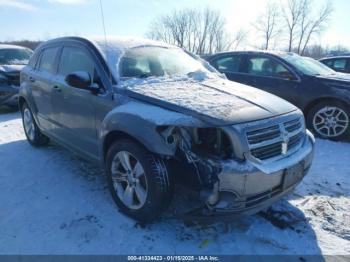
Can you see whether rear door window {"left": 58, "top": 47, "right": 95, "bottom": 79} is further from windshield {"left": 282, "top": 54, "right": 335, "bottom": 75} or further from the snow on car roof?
windshield {"left": 282, "top": 54, "right": 335, "bottom": 75}

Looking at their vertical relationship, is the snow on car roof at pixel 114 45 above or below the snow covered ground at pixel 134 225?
above

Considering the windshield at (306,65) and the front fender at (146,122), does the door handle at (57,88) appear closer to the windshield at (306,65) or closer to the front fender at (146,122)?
the front fender at (146,122)

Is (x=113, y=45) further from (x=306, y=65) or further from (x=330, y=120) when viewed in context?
(x=306, y=65)

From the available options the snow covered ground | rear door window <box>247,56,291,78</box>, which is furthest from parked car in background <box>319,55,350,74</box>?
the snow covered ground

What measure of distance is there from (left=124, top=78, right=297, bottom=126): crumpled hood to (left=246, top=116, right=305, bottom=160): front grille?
0.11 metres

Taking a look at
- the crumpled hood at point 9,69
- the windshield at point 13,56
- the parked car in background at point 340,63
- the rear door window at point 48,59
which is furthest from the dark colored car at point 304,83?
the windshield at point 13,56

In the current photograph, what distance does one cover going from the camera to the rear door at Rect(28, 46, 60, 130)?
13.9 feet

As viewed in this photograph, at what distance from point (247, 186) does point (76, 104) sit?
2.24 metres

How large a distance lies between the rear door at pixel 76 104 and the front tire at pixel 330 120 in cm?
433

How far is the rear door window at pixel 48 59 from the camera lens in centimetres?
427

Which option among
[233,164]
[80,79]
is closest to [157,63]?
[80,79]

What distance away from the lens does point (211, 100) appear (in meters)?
2.77

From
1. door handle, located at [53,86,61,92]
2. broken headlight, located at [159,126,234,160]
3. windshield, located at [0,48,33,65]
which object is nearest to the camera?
broken headlight, located at [159,126,234,160]

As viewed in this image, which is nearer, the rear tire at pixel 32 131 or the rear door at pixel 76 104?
the rear door at pixel 76 104
